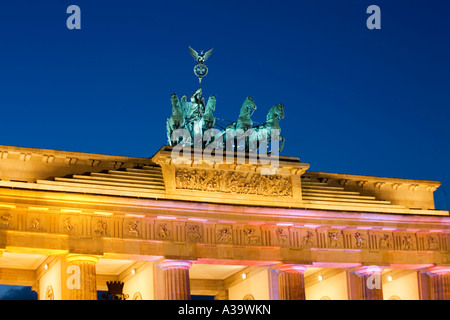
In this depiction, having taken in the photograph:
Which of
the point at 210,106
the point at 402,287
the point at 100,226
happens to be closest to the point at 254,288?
the point at 402,287

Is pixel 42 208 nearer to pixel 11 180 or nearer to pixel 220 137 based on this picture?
pixel 11 180

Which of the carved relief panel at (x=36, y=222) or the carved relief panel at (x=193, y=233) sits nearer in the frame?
the carved relief panel at (x=36, y=222)

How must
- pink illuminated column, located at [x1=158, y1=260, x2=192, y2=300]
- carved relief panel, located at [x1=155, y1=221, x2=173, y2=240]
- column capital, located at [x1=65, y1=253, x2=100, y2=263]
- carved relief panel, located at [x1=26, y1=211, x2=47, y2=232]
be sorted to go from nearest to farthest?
carved relief panel, located at [x1=26, y1=211, x2=47, y2=232] < column capital, located at [x1=65, y1=253, x2=100, y2=263] < pink illuminated column, located at [x1=158, y1=260, x2=192, y2=300] < carved relief panel, located at [x1=155, y1=221, x2=173, y2=240]

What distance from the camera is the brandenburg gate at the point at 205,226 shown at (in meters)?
35.1

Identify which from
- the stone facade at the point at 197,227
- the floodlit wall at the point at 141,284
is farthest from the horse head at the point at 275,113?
the floodlit wall at the point at 141,284

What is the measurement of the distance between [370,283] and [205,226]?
8066 mm

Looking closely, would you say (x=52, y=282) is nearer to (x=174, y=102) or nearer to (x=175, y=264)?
(x=175, y=264)

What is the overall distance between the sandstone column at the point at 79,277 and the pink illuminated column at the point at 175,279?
121 inches

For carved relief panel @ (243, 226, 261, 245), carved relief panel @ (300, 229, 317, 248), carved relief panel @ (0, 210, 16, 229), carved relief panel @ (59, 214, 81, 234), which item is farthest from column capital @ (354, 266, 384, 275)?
carved relief panel @ (0, 210, 16, 229)

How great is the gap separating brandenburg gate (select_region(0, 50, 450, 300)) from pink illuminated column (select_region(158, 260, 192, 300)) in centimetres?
5

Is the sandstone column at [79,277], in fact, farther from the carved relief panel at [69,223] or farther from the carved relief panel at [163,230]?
the carved relief panel at [163,230]

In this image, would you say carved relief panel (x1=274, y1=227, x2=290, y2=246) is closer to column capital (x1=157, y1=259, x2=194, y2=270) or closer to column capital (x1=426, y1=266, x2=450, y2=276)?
column capital (x1=157, y1=259, x2=194, y2=270)

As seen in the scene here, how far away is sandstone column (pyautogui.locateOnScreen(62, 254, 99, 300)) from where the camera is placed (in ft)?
114
